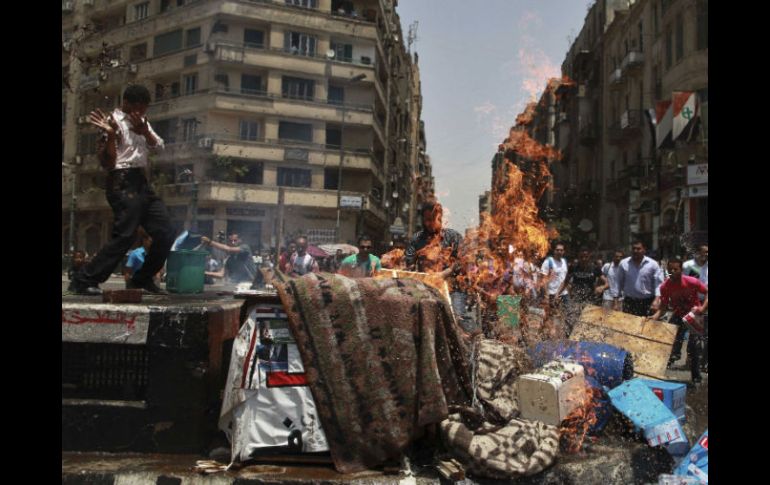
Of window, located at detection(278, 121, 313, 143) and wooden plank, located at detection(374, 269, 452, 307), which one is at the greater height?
window, located at detection(278, 121, 313, 143)

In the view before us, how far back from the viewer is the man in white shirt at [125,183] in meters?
4.16

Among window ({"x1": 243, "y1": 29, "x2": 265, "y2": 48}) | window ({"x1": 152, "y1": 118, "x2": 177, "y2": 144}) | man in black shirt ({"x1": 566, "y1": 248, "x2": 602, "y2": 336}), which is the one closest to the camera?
man in black shirt ({"x1": 566, "y1": 248, "x2": 602, "y2": 336})

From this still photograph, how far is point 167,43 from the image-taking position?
1959 centimetres

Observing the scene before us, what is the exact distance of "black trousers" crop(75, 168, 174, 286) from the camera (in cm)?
419

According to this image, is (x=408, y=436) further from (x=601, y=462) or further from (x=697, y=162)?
(x=697, y=162)

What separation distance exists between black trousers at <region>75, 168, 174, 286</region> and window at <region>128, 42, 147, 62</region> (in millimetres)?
11484

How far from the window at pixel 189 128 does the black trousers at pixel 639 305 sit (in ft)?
85.0

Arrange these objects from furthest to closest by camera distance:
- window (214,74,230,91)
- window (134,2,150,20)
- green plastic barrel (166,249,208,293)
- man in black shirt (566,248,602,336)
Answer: window (214,74,230,91) → window (134,2,150,20) → man in black shirt (566,248,602,336) → green plastic barrel (166,249,208,293)

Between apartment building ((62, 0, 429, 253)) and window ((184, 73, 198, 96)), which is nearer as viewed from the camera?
window ((184, 73, 198, 96))

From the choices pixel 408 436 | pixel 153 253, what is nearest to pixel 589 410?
pixel 408 436

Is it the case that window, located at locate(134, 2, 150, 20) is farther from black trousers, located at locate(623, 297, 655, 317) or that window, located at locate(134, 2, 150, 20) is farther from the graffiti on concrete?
black trousers, located at locate(623, 297, 655, 317)

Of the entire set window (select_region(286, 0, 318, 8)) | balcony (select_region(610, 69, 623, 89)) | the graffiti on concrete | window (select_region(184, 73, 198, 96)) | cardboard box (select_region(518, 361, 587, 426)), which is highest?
window (select_region(286, 0, 318, 8))

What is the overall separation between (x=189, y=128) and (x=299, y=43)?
9386mm

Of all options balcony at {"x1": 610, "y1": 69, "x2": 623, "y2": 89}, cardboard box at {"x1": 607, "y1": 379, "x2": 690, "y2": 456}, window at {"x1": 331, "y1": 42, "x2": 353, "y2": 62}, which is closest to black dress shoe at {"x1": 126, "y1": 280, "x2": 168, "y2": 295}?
cardboard box at {"x1": 607, "y1": 379, "x2": 690, "y2": 456}
